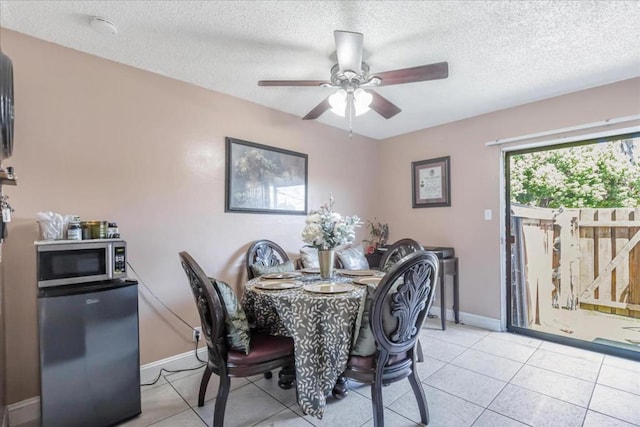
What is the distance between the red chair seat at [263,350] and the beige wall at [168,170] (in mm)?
1057

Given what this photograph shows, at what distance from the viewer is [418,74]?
184cm

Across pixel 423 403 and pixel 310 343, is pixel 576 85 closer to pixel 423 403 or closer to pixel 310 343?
pixel 423 403

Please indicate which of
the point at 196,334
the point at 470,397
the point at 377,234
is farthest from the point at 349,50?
the point at 377,234

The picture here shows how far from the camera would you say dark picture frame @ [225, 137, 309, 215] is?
2.88m

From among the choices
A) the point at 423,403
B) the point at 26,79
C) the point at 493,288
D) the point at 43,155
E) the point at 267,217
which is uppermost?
the point at 26,79

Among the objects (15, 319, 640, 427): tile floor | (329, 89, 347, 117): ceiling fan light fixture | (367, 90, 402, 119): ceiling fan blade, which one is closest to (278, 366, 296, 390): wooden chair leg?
(15, 319, 640, 427): tile floor

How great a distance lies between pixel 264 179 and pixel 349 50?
5.35 ft

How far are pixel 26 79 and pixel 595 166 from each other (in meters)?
4.57

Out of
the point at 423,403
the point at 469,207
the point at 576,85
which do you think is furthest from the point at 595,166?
the point at 423,403

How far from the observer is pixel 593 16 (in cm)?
178

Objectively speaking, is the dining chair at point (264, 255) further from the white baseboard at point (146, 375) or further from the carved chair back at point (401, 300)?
the carved chair back at point (401, 300)

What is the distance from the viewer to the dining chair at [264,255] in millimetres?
2877

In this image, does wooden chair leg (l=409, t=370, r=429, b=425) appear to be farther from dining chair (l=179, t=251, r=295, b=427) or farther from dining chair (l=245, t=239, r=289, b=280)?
dining chair (l=245, t=239, r=289, b=280)

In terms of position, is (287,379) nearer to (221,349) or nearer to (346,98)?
(221,349)
